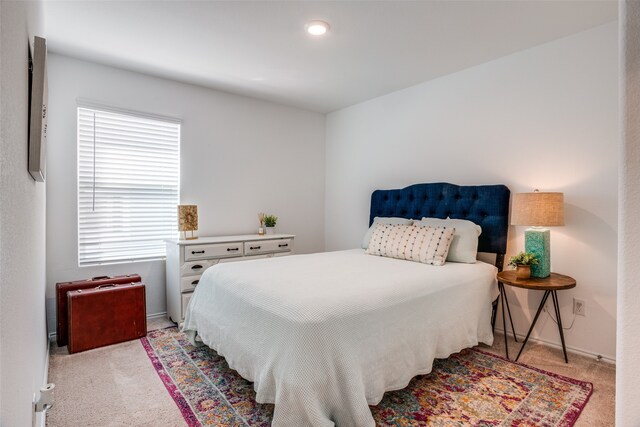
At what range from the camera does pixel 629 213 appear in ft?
3.07

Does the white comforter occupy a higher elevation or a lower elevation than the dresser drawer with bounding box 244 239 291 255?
lower

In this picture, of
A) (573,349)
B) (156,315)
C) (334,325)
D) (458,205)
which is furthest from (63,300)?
(573,349)

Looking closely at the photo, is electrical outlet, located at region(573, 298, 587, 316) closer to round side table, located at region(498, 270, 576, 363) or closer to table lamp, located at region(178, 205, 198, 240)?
round side table, located at region(498, 270, 576, 363)

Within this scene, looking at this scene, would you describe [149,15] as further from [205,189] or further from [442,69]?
[442,69]

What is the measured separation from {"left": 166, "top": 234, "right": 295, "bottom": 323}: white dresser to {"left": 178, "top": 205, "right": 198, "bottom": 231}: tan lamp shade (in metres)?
0.16

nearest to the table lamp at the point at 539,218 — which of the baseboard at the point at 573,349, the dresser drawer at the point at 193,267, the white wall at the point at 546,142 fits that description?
the white wall at the point at 546,142

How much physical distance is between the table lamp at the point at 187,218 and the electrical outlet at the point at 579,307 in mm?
3368

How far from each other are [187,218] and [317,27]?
212 centimetres

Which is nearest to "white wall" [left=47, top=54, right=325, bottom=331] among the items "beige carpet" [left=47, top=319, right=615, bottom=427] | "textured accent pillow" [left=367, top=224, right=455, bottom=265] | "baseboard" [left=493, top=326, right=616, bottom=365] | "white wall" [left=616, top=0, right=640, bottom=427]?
"beige carpet" [left=47, top=319, right=615, bottom=427]

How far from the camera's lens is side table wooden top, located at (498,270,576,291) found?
2.31m

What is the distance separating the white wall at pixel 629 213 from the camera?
0.92 metres

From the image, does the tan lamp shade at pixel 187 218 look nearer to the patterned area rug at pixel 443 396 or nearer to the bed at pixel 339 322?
the bed at pixel 339 322

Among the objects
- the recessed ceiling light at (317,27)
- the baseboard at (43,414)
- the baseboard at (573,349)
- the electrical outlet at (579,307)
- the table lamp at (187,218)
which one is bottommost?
the baseboard at (573,349)

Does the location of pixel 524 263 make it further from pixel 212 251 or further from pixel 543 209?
pixel 212 251
